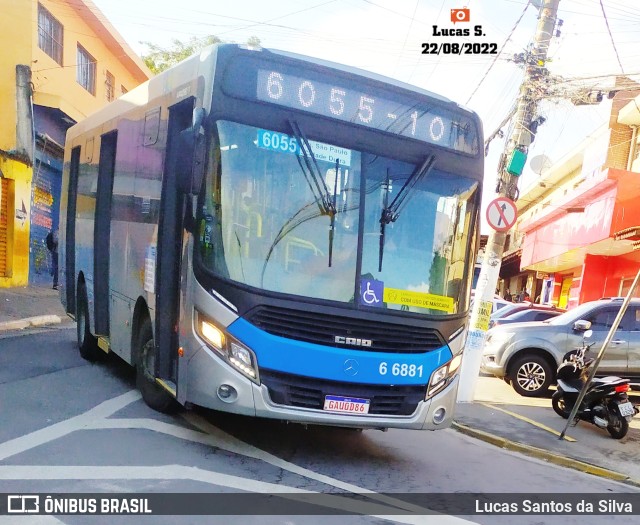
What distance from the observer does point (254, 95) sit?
550 centimetres

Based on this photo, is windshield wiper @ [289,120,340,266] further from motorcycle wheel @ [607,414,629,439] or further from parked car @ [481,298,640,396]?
parked car @ [481,298,640,396]

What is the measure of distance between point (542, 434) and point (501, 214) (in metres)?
3.10

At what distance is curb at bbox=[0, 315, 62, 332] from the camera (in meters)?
12.4

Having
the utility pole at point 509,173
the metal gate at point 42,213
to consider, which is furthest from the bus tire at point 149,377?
the metal gate at point 42,213

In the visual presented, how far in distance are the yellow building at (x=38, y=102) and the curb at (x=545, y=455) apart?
14.9 meters

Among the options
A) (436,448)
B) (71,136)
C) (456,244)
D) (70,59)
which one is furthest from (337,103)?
(70,59)

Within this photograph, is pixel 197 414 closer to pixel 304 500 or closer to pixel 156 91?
pixel 304 500

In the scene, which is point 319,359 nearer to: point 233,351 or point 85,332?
point 233,351

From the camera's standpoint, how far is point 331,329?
5367 mm

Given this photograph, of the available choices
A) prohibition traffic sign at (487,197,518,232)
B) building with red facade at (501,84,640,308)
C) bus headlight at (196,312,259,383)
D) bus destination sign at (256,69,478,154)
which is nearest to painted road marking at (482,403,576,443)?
prohibition traffic sign at (487,197,518,232)

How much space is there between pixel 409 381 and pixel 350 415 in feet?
2.04

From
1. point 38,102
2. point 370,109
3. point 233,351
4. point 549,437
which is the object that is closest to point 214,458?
point 233,351

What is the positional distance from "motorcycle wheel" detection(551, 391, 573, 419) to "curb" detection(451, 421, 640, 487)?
1.89 meters

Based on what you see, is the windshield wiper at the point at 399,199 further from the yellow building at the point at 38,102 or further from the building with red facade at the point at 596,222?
the yellow building at the point at 38,102
